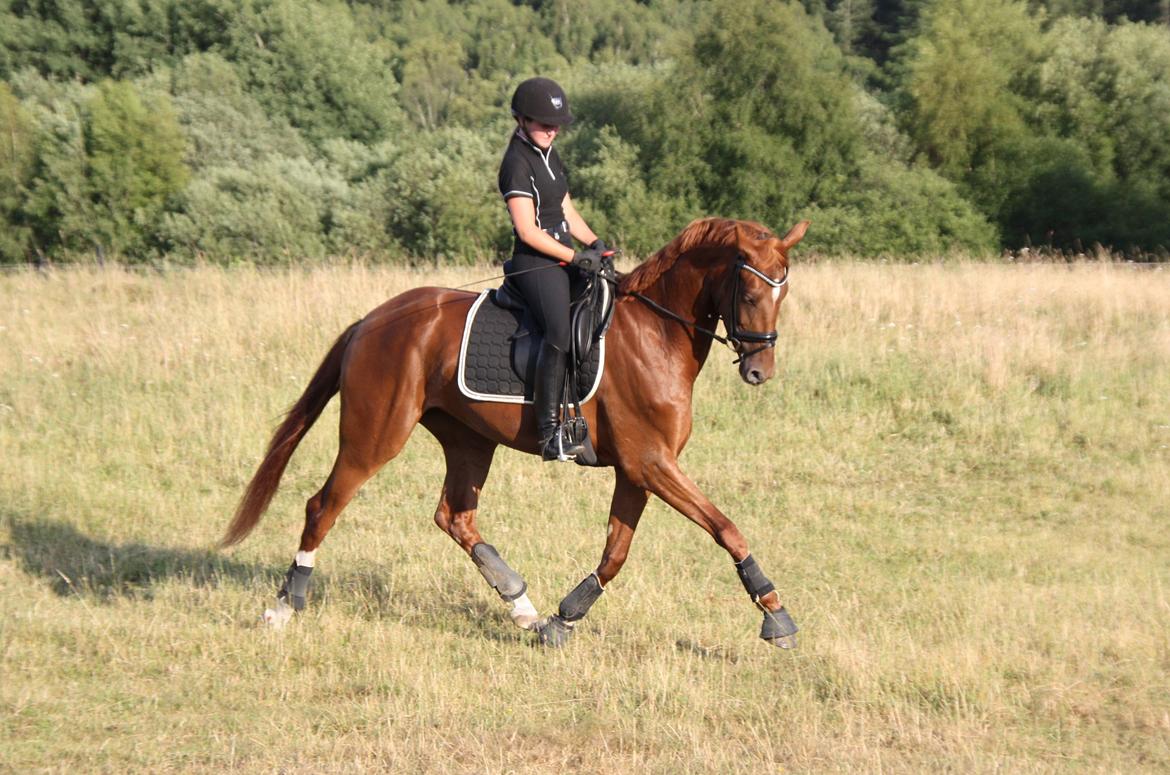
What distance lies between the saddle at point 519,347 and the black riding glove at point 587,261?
0.12 meters

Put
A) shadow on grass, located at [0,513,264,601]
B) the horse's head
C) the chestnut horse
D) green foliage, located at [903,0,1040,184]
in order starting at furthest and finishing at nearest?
green foliage, located at [903,0,1040,184] → shadow on grass, located at [0,513,264,601] → the chestnut horse → the horse's head

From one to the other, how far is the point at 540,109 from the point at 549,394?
1529mm

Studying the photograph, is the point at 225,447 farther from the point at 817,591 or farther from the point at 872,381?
the point at 872,381

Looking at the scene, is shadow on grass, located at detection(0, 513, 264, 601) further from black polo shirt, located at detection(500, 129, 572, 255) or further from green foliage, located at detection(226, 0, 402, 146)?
green foliage, located at detection(226, 0, 402, 146)

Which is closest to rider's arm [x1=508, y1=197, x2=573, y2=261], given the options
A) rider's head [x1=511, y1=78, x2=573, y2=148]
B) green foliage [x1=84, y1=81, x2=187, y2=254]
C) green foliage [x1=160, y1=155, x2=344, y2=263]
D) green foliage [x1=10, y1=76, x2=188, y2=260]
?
rider's head [x1=511, y1=78, x2=573, y2=148]

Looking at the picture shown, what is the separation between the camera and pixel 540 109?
6043 millimetres

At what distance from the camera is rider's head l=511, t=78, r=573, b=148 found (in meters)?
6.04

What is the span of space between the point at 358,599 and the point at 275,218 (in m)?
29.9

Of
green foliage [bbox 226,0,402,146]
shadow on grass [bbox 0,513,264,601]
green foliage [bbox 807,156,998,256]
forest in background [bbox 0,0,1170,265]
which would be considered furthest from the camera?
green foliage [bbox 226,0,402,146]

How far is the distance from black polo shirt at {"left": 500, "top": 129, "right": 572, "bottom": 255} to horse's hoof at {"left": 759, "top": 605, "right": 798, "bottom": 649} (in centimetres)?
231

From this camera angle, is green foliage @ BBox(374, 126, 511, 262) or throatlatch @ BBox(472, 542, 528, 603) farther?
green foliage @ BBox(374, 126, 511, 262)

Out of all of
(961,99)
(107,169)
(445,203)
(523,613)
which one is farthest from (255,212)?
(523,613)

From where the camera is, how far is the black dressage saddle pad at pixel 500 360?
6285mm

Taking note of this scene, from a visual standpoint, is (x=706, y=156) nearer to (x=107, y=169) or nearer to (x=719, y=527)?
(x=107, y=169)
